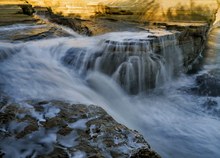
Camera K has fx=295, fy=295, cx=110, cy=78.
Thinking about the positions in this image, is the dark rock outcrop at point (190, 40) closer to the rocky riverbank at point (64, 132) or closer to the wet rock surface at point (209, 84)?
the wet rock surface at point (209, 84)

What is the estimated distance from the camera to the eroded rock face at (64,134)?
333 centimetres

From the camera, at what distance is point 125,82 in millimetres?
7355

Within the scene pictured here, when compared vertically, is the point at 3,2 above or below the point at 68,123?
above

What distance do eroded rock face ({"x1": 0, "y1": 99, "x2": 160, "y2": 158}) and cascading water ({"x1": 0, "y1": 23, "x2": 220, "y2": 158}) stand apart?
0.60 meters

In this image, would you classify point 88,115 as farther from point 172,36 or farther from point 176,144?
point 172,36

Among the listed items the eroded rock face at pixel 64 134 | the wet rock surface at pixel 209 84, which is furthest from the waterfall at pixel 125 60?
the eroded rock face at pixel 64 134

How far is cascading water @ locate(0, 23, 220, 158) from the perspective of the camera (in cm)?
540

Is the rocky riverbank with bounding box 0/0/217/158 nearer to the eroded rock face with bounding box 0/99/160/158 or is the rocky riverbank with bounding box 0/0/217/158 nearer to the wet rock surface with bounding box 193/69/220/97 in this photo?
the eroded rock face with bounding box 0/99/160/158

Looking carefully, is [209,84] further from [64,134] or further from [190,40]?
[64,134]

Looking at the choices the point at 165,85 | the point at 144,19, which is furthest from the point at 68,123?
the point at 144,19

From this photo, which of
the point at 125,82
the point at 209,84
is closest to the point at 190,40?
the point at 209,84

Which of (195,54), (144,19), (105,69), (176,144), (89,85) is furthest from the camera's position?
(144,19)

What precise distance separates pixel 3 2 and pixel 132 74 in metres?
7.45

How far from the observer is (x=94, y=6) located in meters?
13.0
